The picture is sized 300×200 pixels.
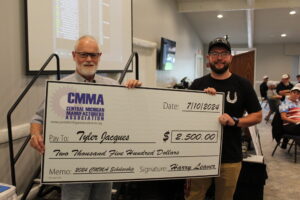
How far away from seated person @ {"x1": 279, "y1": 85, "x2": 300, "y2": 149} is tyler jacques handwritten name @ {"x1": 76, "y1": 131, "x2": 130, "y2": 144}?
3665 mm

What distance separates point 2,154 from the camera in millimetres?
2744

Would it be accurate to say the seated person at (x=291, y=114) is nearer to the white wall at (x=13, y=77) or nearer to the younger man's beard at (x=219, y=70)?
the younger man's beard at (x=219, y=70)

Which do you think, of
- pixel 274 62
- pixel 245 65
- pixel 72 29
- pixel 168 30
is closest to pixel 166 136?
pixel 72 29

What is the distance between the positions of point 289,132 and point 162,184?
2.62 metres

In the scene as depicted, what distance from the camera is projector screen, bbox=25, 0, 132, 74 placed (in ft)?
9.87

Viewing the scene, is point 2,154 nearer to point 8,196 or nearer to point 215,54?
point 8,196

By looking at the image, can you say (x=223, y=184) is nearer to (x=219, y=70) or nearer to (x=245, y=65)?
(x=219, y=70)

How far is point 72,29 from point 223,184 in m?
2.51

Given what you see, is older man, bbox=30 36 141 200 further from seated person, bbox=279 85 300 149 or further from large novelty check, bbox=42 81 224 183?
seated person, bbox=279 85 300 149

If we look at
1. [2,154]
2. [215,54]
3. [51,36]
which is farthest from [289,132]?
[2,154]

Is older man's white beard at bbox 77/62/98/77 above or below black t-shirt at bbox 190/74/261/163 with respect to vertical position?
above

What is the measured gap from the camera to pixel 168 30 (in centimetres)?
779

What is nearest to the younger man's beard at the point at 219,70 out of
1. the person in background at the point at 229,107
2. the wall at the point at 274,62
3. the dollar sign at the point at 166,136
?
the person in background at the point at 229,107

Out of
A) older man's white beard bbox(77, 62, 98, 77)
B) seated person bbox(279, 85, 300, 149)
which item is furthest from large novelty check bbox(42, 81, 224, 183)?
seated person bbox(279, 85, 300, 149)
